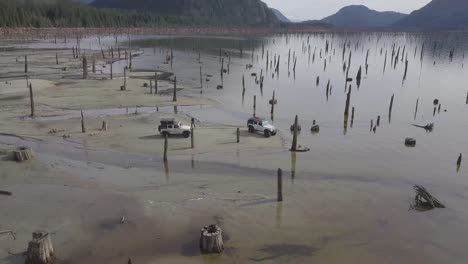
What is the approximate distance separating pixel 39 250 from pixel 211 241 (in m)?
8.03

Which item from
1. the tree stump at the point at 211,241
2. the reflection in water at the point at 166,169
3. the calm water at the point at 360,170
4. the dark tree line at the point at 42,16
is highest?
the dark tree line at the point at 42,16

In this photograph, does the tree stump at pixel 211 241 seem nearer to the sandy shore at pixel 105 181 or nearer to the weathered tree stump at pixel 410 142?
the sandy shore at pixel 105 181

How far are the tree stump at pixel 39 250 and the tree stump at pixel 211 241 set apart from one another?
24.0ft

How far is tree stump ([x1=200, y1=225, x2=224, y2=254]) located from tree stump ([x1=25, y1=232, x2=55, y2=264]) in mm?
7325

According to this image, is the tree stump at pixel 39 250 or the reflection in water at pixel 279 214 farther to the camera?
the reflection in water at pixel 279 214

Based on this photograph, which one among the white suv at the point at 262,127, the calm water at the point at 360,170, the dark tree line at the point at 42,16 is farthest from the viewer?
the dark tree line at the point at 42,16

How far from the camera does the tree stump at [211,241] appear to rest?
21703 mm

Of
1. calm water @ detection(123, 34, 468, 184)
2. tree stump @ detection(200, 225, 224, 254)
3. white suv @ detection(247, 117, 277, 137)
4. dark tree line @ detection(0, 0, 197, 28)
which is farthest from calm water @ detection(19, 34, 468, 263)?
dark tree line @ detection(0, 0, 197, 28)

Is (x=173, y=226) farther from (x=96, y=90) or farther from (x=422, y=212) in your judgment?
(x=96, y=90)

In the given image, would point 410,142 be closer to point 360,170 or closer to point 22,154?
point 360,170

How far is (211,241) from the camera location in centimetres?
2175

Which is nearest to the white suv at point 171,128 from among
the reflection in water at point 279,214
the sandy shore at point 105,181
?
the sandy shore at point 105,181

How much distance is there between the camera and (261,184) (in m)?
31.3

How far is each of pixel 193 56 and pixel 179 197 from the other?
102 meters
